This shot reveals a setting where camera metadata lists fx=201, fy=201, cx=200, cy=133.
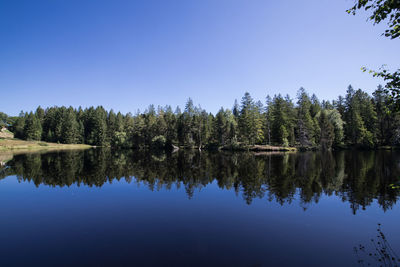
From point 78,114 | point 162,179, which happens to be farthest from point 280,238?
point 78,114

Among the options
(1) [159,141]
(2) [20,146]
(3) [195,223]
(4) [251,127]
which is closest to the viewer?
(3) [195,223]

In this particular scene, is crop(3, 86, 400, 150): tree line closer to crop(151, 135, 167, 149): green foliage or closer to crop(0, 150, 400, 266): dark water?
crop(151, 135, 167, 149): green foliage

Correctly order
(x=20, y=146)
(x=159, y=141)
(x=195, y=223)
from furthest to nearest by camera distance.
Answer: (x=159, y=141) → (x=20, y=146) → (x=195, y=223)

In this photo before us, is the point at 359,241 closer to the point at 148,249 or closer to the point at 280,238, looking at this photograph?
the point at 280,238

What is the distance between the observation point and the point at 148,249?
7.45 metres

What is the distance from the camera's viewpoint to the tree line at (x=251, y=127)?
66.0 meters

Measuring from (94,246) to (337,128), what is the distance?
79.0 meters

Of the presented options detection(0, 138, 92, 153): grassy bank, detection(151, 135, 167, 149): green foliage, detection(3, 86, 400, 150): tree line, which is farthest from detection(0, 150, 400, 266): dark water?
detection(0, 138, 92, 153): grassy bank

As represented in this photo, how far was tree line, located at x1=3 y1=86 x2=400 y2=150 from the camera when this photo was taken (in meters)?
66.0

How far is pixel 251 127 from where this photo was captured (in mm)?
66625

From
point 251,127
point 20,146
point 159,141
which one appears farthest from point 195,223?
point 20,146

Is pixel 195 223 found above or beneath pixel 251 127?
beneath

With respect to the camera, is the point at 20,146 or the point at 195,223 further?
the point at 20,146

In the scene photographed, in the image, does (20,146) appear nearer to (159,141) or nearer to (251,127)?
(159,141)
